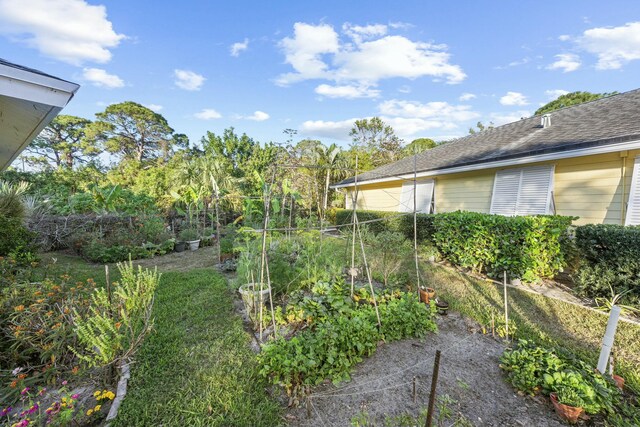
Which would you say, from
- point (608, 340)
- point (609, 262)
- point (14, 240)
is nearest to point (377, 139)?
point (609, 262)

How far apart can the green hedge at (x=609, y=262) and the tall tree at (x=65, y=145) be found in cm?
4170

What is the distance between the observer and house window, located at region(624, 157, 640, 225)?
4.98m

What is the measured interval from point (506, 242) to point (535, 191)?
240cm

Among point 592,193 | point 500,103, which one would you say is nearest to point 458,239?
point 592,193

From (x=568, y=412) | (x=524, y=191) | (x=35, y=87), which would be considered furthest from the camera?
(x=524, y=191)

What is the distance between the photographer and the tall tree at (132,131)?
28.8 m

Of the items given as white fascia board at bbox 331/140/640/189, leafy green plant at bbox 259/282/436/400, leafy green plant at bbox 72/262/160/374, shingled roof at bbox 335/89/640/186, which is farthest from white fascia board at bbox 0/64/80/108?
shingled roof at bbox 335/89/640/186

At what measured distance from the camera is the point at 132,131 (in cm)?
3041

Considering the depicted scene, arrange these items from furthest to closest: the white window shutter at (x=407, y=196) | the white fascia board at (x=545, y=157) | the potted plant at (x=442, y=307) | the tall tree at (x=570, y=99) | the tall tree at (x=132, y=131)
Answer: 1. the tall tree at (x=132, y=131)
2. the tall tree at (x=570, y=99)
3. the white window shutter at (x=407, y=196)
4. the white fascia board at (x=545, y=157)
5. the potted plant at (x=442, y=307)

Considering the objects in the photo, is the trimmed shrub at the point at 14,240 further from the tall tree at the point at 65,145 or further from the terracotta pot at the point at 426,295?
the tall tree at the point at 65,145

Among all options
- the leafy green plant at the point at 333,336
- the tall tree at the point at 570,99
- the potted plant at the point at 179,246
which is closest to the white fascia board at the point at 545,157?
the leafy green plant at the point at 333,336

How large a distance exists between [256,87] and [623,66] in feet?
55.5

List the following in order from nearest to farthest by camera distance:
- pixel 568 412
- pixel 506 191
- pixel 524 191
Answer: pixel 568 412 < pixel 524 191 < pixel 506 191

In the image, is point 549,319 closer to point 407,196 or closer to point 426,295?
point 426,295
